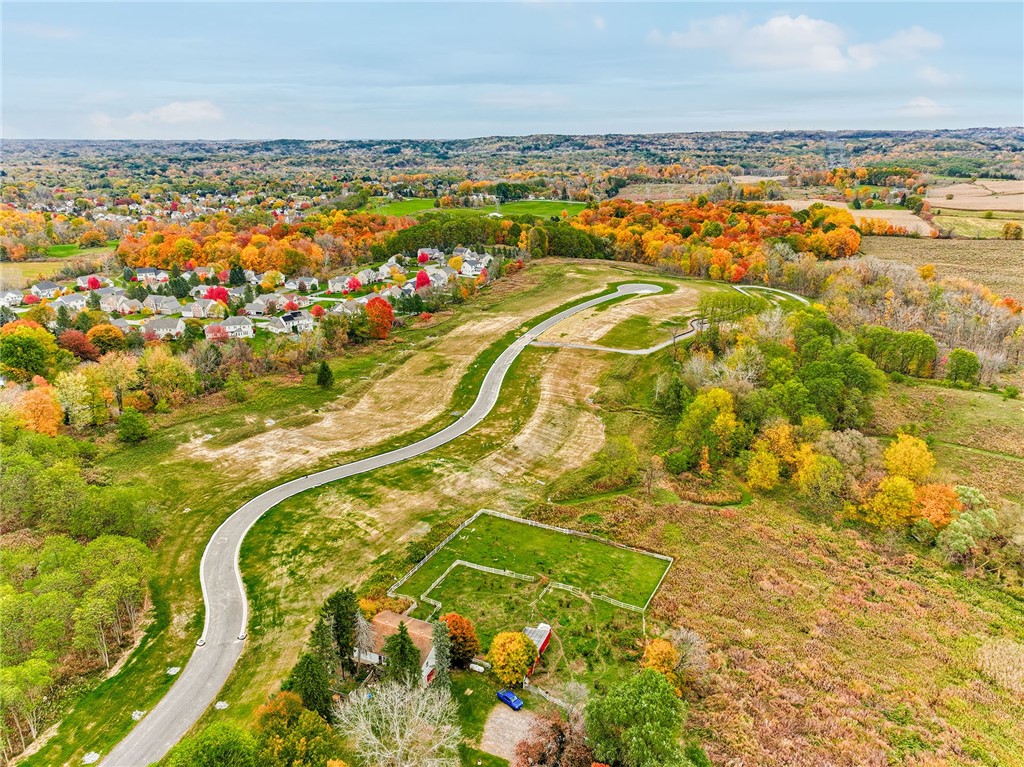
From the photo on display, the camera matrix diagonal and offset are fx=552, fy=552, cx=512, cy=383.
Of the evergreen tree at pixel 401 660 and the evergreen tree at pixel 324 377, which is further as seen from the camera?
the evergreen tree at pixel 324 377

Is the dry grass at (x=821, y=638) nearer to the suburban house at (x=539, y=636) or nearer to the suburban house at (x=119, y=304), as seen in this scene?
the suburban house at (x=539, y=636)

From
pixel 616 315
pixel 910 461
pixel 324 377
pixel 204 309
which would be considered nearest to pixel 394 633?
pixel 910 461

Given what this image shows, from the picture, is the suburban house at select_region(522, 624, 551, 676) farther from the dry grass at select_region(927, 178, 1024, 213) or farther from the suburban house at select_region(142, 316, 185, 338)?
the dry grass at select_region(927, 178, 1024, 213)

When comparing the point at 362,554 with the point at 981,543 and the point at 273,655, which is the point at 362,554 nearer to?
the point at 273,655

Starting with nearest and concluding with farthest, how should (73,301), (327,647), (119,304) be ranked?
(327,647) → (73,301) → (119,304)

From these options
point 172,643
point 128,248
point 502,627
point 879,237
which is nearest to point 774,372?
point 502,627

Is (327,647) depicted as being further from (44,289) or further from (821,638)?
(44,289)

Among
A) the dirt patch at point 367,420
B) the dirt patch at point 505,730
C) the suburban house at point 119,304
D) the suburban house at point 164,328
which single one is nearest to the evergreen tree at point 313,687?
the dirt patch at point 505,730
